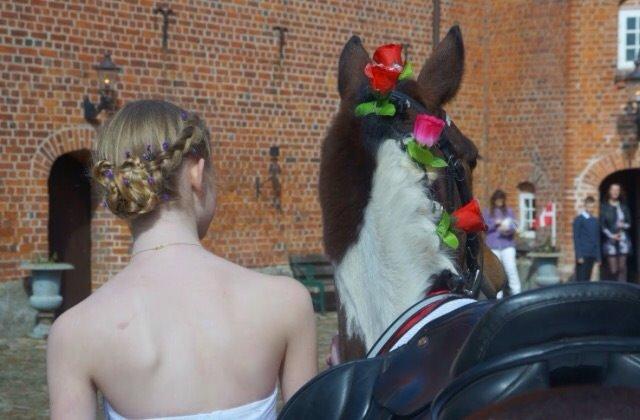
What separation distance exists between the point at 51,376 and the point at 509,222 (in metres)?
12.2

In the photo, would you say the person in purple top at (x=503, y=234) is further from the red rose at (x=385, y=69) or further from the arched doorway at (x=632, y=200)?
the red rose at (x=385, y=69)

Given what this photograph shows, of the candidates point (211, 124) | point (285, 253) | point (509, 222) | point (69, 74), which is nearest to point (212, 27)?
point (211, 124)

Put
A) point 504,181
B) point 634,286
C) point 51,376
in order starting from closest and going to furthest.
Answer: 1. point 634,286
2. point 51,376
3. point 504,181

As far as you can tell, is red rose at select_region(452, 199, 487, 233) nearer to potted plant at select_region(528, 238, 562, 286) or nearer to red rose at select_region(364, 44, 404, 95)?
red rose at select_region(364, 44, 404, 95)

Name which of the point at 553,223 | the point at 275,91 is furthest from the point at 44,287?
the point at 553,223

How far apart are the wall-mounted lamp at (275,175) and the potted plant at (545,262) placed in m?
4.30

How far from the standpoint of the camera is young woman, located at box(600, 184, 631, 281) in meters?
15.6

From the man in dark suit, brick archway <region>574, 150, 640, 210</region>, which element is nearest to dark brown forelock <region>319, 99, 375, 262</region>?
the man in dark suit

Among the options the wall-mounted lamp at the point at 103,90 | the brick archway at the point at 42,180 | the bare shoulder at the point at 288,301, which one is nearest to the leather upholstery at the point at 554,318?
the bare shoulder at the point at 288,301

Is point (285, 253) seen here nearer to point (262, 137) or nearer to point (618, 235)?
point (262, 137)

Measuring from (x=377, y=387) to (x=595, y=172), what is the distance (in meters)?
15.3

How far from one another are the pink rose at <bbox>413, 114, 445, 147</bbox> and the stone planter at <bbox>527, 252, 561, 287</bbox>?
13.4 metres

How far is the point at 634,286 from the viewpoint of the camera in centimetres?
149

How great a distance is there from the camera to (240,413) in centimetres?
193
